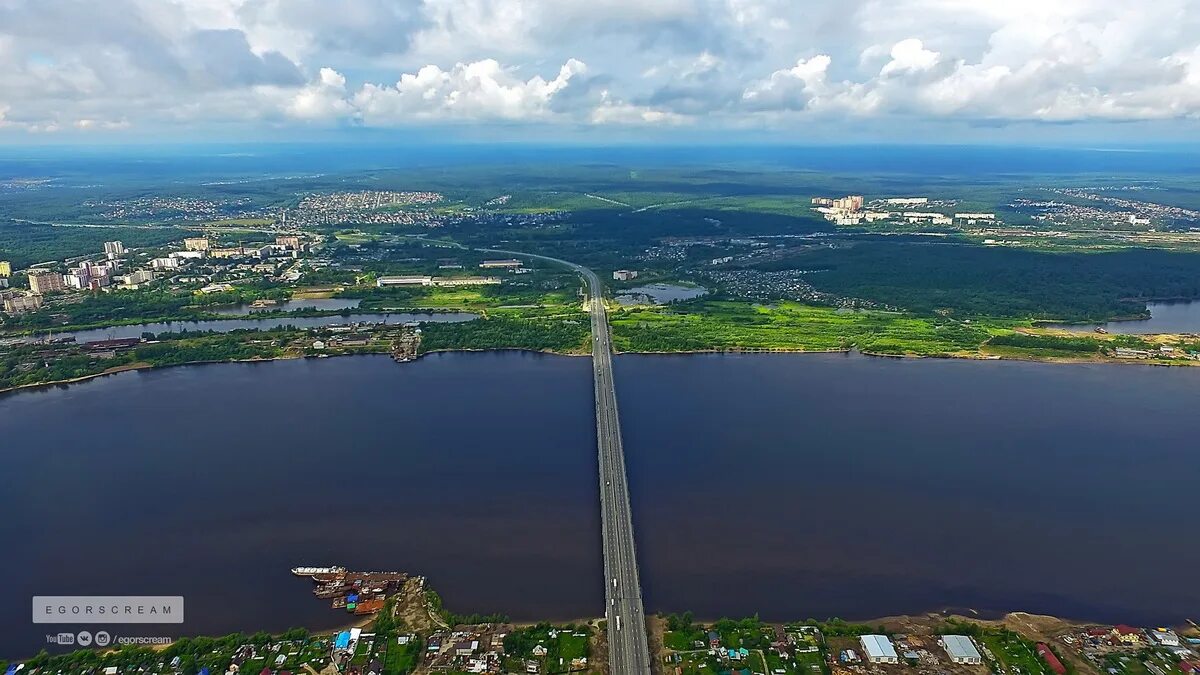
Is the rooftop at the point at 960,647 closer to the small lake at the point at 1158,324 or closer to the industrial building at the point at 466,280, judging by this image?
the small lake at the point at 1158,324

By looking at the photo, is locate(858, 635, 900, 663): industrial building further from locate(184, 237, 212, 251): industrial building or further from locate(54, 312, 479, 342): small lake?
locate(184, 237, 212, 251): industrial building

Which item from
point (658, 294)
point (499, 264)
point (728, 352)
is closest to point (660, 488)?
point (728, 352)

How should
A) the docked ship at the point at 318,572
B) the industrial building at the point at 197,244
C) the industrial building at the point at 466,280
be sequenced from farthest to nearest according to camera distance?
the industrial building at the point at 197,244, the industrial building at the point at 466,280, the docked ship at the point at 318,572

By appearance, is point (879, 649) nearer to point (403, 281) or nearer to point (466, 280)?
point (466, 280)

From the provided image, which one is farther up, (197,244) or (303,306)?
(197,244)

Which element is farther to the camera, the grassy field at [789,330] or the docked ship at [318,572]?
the grassy field at [789,330]

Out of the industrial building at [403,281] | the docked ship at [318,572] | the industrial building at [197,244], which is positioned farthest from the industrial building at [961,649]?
the industrial building at [197,244]
